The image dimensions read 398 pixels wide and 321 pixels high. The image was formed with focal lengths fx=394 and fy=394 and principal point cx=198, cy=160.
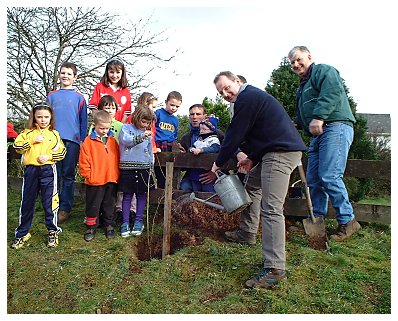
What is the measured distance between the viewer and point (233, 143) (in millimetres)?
3424

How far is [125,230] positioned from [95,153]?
933 mm

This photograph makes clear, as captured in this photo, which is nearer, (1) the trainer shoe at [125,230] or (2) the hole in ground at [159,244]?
(2) the hole in ground at [159,244]

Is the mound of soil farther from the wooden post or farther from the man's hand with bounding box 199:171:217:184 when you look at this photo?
the wooden post

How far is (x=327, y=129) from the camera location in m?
4.04

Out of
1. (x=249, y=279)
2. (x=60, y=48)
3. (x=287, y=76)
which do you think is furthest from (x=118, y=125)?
(x=60, y=48)

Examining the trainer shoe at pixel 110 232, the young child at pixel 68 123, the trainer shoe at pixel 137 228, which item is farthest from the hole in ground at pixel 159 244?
the young child at pixel 68 123

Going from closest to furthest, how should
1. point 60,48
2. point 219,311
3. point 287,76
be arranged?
point 219,311
point 287,76
point 60,48

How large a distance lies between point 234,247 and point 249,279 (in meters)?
0.64

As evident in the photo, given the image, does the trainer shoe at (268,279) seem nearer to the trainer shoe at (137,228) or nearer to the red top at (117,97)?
the trainer shoe at (137,228)

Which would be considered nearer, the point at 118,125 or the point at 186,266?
the point at 186,266

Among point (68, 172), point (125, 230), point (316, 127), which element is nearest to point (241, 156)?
point (316, 127)

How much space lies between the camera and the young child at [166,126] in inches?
203

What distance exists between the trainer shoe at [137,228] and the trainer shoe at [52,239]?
83cm

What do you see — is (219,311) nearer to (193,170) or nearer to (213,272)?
(213,272)
